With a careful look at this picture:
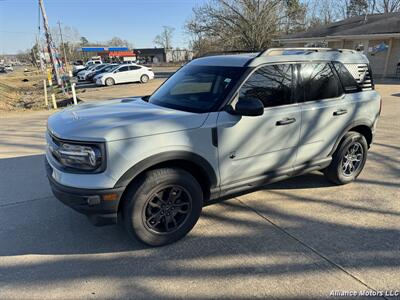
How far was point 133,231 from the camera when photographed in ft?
9.52

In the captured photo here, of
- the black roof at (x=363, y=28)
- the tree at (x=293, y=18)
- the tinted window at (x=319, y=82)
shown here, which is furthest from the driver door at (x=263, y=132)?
the tree at (x=293, y=18)

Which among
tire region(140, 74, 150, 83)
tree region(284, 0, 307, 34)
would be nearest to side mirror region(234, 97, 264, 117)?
tire region(140, 74, 150, 83)

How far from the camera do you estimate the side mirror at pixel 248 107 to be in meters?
2.99

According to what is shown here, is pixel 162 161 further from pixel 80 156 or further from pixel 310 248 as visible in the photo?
pixel 310 248

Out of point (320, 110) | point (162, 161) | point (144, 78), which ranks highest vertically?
point (144, 78)

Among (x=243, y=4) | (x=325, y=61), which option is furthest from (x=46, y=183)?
(x=243, y=4)

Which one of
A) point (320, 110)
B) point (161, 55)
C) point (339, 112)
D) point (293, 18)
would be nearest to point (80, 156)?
point (320, 110)

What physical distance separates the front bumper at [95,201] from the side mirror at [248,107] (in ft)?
4.46

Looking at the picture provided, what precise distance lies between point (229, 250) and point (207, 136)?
1147 mm

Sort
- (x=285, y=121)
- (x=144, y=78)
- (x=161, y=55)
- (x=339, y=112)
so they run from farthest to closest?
1. (x=161, y=55)
2. (x=144, y=78)
3. (x=339, y=112)
4. (x=285, y=121)

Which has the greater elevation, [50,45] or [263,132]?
[50,45]

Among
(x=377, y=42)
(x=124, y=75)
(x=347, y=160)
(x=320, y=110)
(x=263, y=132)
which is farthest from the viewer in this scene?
(x=124, y=75)

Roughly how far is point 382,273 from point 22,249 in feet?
11.2

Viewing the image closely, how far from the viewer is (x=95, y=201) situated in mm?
2625
